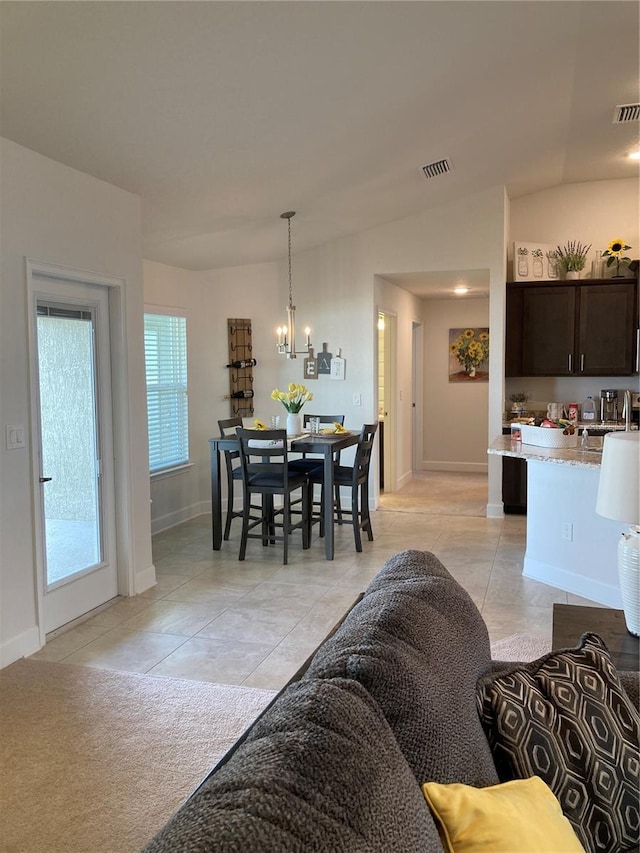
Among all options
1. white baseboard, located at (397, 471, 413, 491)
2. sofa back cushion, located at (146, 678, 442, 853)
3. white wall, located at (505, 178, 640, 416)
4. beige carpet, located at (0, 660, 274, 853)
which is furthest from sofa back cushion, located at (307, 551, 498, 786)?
white baseboard, located at (397, 471, 413, 491)

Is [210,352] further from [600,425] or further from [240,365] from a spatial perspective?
[600,425]

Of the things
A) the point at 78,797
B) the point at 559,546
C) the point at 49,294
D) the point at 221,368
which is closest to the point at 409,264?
the point at 221,368

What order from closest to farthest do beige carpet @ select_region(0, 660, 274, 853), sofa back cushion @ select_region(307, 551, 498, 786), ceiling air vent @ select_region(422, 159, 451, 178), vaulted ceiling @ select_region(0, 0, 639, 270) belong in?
sofa back cushion @ select_region(307, 551, 498, 786) < beige carpet @ select_region(0, 660, 274, 853) < vaulted ceiling @ select_region(0, 0, 639, 270) < ceiling air vent @ select_region(422, 159, 451, 178)

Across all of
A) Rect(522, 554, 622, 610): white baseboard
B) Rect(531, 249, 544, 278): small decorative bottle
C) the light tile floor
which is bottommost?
the light tile floor

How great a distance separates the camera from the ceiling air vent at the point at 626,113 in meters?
4.68

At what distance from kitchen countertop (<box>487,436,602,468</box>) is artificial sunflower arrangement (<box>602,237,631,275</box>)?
270 cm

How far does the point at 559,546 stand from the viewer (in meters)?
4.49

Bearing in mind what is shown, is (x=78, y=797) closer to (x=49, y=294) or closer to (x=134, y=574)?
(x=134, y=574)

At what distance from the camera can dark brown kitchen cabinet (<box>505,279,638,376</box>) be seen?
663cm

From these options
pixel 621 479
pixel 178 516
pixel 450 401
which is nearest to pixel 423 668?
pixel 621 479

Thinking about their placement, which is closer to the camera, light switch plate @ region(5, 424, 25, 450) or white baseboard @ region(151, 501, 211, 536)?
light switch plate @ region(5, 424, 25, 450)

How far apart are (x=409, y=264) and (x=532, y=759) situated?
19.2ft

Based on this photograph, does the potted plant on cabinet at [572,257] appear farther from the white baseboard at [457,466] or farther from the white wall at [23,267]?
the white wall at [23,267]

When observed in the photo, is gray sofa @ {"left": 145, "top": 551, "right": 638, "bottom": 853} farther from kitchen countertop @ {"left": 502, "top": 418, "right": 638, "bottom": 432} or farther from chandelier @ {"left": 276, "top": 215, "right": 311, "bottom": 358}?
kitchen countertop @ {"left": 502, "top": 418, "right": 638, "bottom": 432}
